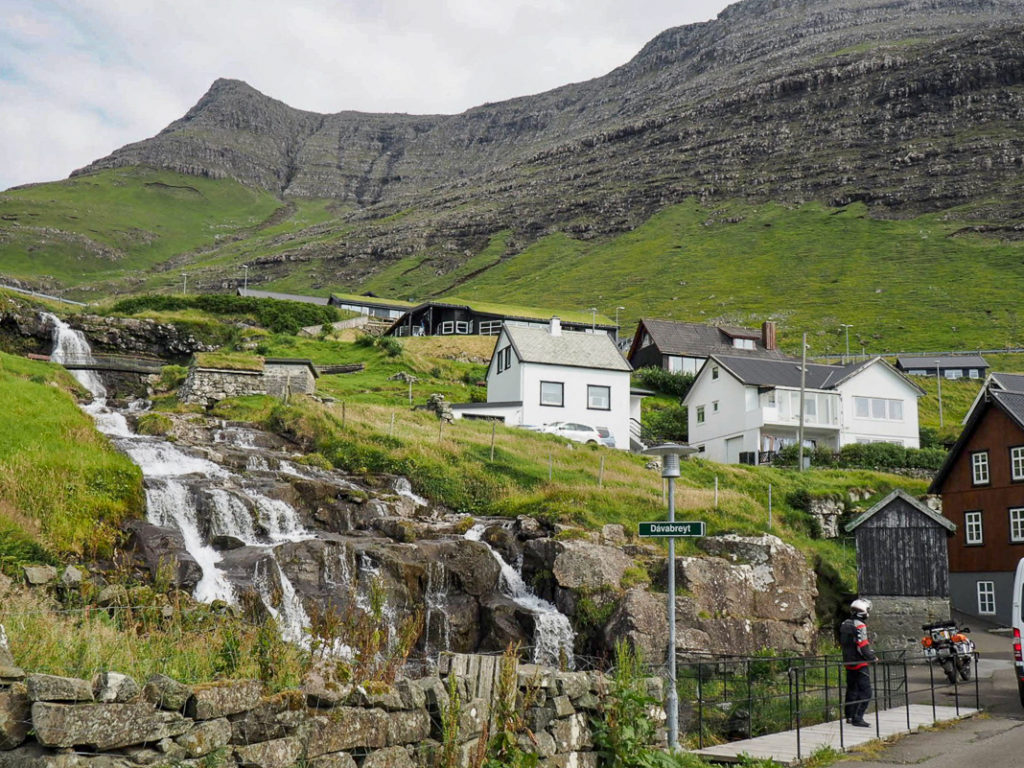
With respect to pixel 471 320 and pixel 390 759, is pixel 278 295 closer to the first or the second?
pixel 471 320

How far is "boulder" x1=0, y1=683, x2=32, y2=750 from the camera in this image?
7.51m

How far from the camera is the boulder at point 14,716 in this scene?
7512 mm

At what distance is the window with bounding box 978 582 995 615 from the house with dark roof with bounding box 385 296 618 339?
64239mm

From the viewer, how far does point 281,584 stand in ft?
78.4

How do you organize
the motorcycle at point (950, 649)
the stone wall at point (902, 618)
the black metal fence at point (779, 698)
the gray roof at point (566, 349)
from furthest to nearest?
the gray roof at point (566, 349), the stone wall at point (902, 618), the motorcycle at point (950, 649), the black metal fence at point (779, 698)

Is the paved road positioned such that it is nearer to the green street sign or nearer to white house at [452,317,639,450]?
the green street sign

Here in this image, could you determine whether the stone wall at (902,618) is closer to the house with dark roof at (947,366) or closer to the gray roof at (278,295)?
the house with dark roof at (947,366)

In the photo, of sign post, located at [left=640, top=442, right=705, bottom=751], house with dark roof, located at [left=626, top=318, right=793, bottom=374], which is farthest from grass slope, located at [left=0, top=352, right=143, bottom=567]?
house with dark roof, located at [left=626, top=318, right=793, bottom=374]

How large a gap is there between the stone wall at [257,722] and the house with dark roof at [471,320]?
9180 cm

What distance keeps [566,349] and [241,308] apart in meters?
43.8

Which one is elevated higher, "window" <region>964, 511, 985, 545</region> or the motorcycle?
"window" <region>964, 511, 985, 545</region>

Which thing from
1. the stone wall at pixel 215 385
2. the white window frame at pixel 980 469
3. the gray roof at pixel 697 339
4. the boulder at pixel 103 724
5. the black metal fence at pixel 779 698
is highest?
the gray roof at pixel 697 339

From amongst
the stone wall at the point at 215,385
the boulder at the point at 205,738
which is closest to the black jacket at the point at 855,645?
Result: the boulder at the point at 205,738

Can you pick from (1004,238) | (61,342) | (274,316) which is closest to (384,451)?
(61,342)
